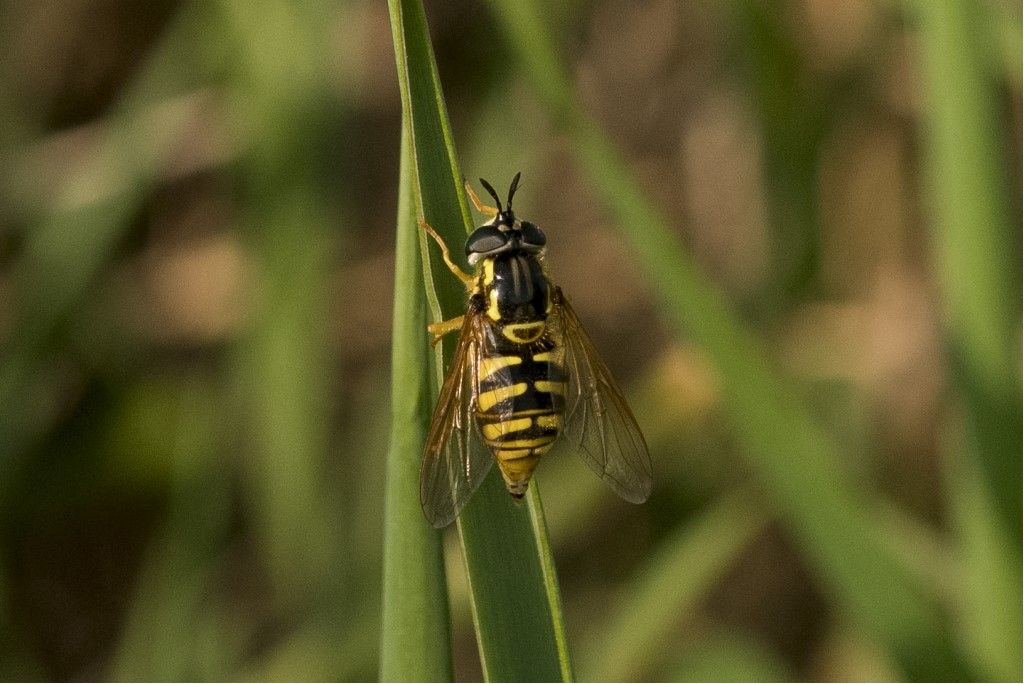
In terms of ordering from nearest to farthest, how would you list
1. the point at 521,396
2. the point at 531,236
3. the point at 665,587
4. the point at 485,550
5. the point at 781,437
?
1. the point at 485,550
2. the point at 781,437
3. the point at 521,396
4. the point at 531,236
5. the point at 665,587

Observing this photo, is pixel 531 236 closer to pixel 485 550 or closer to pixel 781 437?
pixel 781 437

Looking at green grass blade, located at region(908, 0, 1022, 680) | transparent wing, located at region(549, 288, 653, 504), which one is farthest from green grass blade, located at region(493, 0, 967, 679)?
transparent wing, located at region(549, 288, 653, 504)

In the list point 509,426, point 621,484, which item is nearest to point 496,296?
point 509,426

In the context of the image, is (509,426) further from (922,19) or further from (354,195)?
(354,195)

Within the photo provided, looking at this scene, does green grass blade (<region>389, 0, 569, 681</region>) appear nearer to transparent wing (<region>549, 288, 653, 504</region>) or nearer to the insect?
the insect

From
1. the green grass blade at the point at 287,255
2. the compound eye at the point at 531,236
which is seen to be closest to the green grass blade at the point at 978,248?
the compound eye at the point at 531,236

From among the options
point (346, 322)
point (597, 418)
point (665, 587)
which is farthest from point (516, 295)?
point (346, 322)

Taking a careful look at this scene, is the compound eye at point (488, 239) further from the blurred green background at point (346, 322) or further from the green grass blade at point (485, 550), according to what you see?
the blurred green background at point (346, 322)
